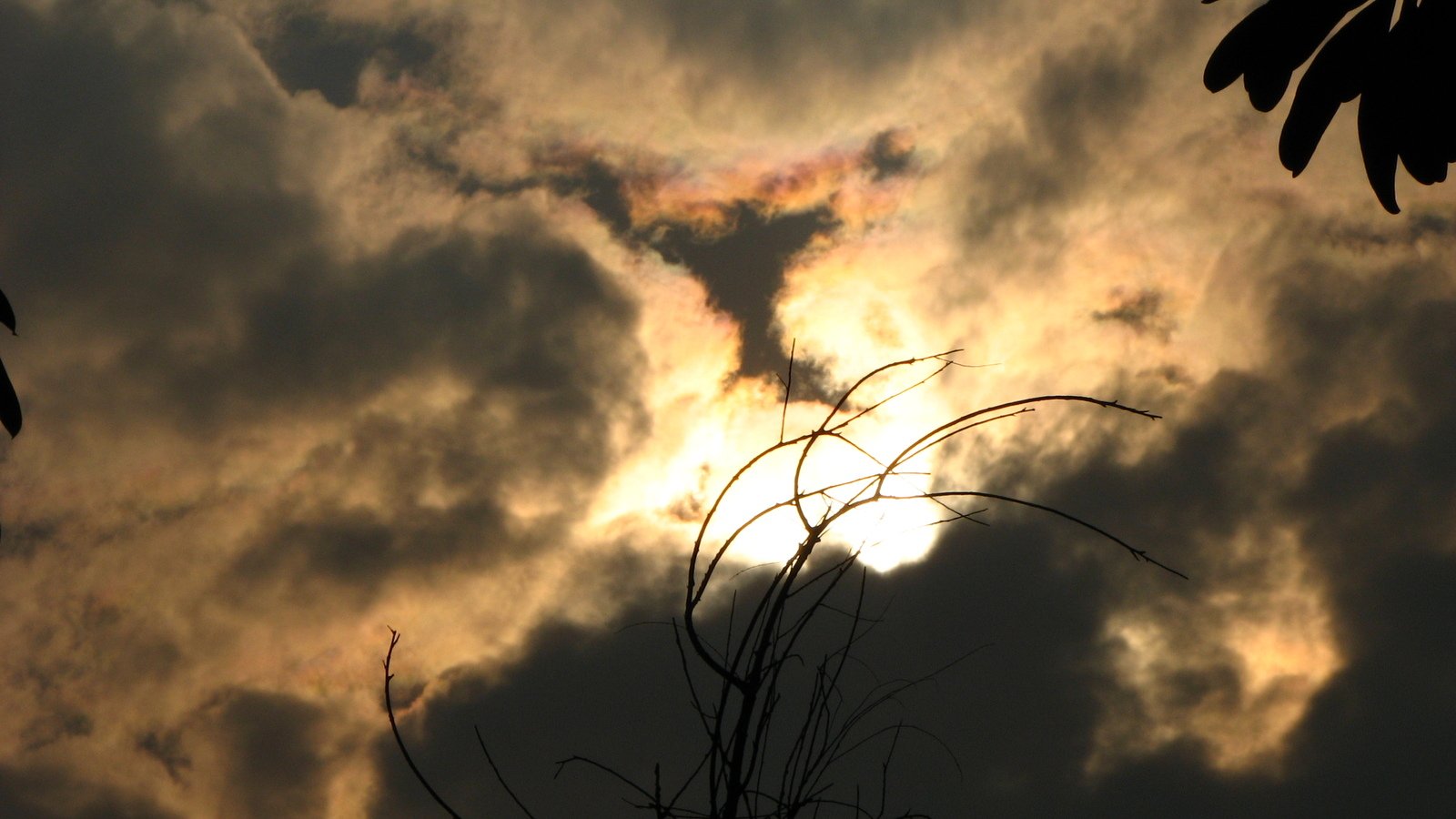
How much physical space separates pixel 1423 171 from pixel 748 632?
2.23 metres

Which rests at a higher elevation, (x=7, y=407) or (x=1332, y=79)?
(x=1332, y=79)

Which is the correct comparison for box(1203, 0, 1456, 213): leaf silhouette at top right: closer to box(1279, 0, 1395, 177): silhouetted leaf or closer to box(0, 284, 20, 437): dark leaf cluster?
box(1279, 0, 1395, 177): silhouetted leaf

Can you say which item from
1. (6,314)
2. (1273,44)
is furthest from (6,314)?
(1273,44)

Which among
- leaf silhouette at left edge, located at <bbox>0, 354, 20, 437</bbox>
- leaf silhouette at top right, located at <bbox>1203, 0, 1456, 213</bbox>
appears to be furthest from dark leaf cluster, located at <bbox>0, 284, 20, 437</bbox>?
leaf silhouette at top right, located at <bbox>1203, 0, 1456, 213</bbox>

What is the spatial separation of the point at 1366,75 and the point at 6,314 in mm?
3812

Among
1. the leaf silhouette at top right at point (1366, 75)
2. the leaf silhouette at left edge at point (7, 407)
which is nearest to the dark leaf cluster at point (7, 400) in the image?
the leaf silhouette at left edge at point (7, 407)

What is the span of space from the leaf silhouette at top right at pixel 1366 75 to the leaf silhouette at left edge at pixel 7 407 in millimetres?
3442

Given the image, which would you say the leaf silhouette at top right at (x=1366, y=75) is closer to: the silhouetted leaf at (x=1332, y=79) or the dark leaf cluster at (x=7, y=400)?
the silhouetted leaf at (x=1332, y=79)

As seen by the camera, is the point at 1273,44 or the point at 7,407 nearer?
the point at 1273,44

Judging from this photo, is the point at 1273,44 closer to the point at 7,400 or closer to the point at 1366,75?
the point at 1366,75

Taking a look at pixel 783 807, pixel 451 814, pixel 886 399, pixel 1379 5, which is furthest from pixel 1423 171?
pixel 451 814

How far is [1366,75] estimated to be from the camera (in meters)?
2.84

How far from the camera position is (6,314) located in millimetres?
3215

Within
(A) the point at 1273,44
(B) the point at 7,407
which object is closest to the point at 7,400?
(B) the point at 7,407
